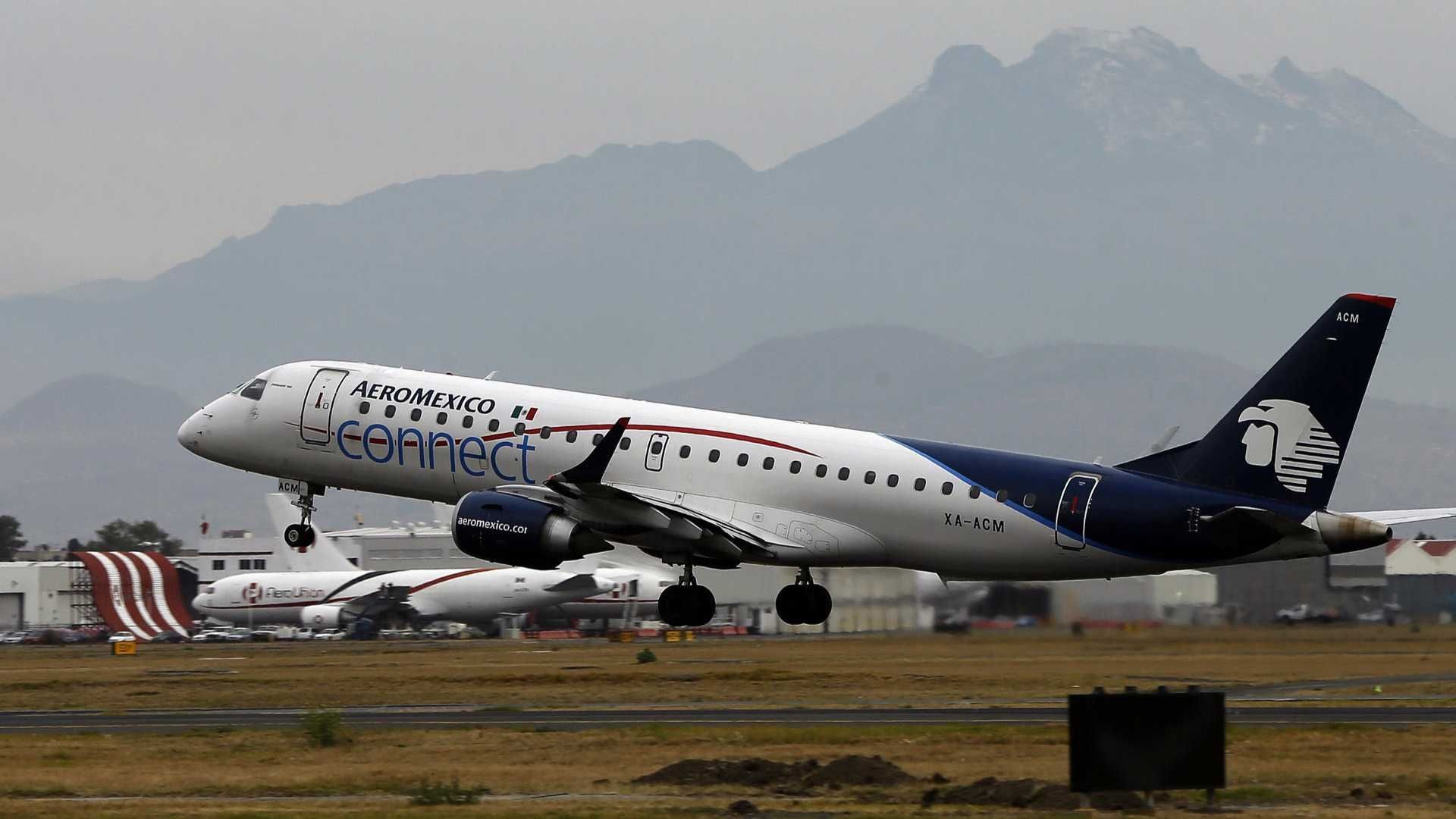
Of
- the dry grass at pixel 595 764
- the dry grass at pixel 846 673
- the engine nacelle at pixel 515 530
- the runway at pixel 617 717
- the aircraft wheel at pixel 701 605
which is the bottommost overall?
the dry grass at pixel 595 764

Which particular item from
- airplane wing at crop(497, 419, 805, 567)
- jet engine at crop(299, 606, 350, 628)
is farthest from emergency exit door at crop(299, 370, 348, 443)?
jet engine at crop(299, 606, 350, 628)

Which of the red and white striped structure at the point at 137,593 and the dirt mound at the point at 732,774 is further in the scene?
the red and white striped structure at the point at 137,593

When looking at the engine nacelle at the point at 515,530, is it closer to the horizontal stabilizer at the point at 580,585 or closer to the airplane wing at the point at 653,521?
the airplane wing at the point at 653,521

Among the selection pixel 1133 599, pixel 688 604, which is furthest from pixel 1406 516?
pixel 688 604

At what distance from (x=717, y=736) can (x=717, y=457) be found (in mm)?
7420

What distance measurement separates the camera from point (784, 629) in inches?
3278

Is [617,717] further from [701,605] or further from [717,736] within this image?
[717,736]

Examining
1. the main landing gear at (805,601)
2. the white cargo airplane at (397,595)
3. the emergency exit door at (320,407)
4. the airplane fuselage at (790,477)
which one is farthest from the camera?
the white cargo airplane at (397,595)

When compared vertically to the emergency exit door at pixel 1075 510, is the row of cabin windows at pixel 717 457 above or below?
above

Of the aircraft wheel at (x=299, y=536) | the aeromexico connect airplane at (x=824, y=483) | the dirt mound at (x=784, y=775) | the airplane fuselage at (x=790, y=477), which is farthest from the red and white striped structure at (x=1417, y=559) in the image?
the dirt mound at (x=784, y=775)

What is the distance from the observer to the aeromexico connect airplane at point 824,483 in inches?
1543

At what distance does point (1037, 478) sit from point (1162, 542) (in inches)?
110

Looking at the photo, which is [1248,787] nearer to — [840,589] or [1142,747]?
[1142,747]

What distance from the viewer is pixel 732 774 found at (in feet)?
99.9
